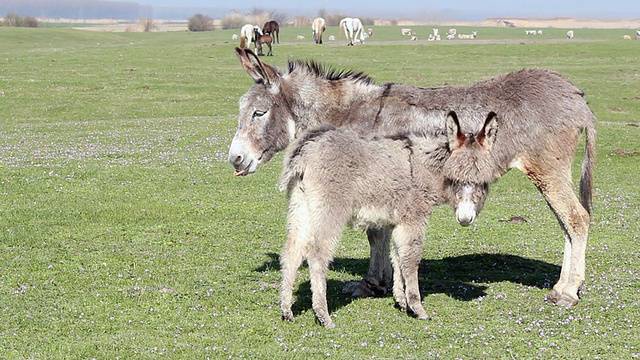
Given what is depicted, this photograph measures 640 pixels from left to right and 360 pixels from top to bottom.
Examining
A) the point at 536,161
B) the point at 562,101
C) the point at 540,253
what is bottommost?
the point at 540,253

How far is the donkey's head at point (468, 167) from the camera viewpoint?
25.6 feet

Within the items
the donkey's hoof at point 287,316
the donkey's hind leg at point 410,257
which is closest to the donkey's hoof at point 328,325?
the donkey's hoof at point 287,316

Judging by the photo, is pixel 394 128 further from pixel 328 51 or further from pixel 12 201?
pixel 328 51

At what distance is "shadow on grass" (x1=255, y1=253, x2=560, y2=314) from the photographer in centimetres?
873

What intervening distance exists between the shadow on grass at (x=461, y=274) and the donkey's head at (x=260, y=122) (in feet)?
5.60

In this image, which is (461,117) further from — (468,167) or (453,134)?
(468,167)

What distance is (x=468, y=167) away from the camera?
7.81 m

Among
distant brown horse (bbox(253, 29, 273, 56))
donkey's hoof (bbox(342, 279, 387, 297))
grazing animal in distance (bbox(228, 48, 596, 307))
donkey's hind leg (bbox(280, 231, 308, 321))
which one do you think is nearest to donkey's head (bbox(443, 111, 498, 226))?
grazing animal in distance (bbox(228, 48, 596, 307))

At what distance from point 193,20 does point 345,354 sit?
113120 mm

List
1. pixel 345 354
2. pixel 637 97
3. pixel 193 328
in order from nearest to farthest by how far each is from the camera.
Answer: pixel 345 354, pixel 193 328, pixel 637 97

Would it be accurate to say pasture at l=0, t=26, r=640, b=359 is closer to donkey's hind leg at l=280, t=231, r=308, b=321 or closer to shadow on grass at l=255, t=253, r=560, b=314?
shadow on grass at l=255, t=253, r=560, b=314

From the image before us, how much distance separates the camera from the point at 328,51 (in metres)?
49.7

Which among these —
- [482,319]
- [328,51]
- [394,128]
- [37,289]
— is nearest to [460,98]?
[394,128]

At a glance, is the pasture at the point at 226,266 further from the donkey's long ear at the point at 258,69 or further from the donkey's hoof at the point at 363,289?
the donkey's long ear at the point at 258,69
